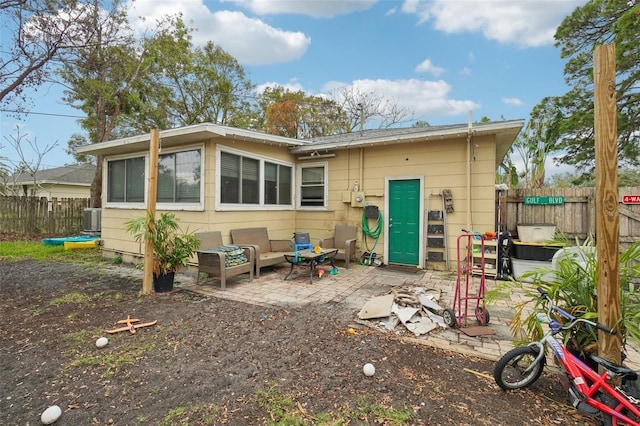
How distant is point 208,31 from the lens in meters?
15.8

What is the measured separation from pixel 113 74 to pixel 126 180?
26.5 ft

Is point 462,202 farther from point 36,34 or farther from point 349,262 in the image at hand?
point 36,34

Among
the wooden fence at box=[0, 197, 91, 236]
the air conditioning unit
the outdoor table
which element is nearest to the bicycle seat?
the outdoor table

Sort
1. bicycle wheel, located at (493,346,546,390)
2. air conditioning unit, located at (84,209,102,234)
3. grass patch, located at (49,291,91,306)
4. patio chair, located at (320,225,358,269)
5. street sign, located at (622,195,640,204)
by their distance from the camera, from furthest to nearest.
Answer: air conditioning unit, located at (84,209,102,234) < patio chair, located at (320,225,358,269) < street sign, located at (622,195,640,204) < grass patch, located at (49,291,91,306) < bicycle wheel, located at (493,346,546,390)

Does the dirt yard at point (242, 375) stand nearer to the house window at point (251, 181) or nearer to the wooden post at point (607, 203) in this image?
the wooden post at point (607, 203)

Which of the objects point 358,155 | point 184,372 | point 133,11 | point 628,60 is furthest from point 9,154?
point 628,60

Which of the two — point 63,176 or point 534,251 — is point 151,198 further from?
point 63,176

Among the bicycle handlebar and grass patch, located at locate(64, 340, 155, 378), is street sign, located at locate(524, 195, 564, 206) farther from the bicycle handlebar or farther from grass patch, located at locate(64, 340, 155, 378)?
grass patch, located at locate(64, 340, 155, 378)

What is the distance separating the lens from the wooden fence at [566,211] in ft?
16.5

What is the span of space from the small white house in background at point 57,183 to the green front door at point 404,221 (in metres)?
19.4

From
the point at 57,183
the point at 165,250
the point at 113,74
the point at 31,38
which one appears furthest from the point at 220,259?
the point at 57,183

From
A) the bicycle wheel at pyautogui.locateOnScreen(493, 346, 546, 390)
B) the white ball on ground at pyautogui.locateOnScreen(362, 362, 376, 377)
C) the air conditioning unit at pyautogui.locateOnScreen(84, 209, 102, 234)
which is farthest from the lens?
the air conditioning unit at pyautogui.locateOnScreen(84, 209, 102, 234)

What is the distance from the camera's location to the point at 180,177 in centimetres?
603

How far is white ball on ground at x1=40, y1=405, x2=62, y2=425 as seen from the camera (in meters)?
1.79
